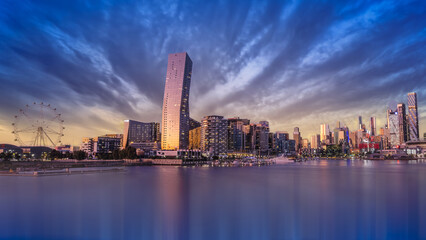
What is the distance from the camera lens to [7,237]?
20.3m

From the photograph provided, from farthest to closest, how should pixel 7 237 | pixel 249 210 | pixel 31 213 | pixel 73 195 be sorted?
1. pixel 73 195
2. pixel 249 210
3. pixel 31 213
4. pixel 7 237

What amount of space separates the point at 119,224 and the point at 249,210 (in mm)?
13933

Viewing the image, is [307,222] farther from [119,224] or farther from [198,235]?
[119,224]

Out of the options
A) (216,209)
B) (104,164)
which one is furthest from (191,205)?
(104,164)

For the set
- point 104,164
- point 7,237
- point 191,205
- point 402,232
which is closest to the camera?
point 7,237

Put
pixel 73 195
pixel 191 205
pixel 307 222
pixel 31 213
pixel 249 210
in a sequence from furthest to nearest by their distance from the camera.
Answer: pixel 73 195 → pixel 191 205 → pixel 249 210 → pixel 31 213 → pixel 307 222

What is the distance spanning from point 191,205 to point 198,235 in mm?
12688

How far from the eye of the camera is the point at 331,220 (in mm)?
26531

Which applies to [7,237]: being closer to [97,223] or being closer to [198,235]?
[97,223]

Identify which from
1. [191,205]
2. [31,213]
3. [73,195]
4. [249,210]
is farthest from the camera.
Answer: [73,195]

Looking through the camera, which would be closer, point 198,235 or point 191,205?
point 198,235

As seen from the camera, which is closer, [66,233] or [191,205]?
[66,233]

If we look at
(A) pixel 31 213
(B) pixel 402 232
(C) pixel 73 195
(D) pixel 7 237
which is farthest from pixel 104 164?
(B) pixel 402 232

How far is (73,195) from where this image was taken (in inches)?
1558
